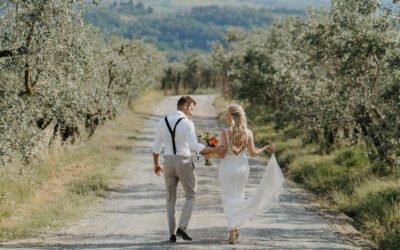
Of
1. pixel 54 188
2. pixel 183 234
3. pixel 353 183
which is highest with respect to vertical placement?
pixel 183 234

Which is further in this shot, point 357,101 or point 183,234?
point 357,101

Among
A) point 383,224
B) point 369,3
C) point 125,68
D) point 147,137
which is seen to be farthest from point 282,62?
point 383,224

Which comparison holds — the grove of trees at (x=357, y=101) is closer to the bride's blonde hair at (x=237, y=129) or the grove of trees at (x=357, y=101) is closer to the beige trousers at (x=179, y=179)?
the bride's blonde hair at (x=237, y=129)

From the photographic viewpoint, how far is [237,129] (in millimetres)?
10922

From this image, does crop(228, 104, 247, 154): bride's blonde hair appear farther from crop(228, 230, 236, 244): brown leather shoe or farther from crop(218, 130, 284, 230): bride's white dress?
crop(228, 230, 236, 244): brown leather shoe

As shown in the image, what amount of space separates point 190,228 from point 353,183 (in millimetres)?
6398

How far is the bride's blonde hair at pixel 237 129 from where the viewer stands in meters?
10.9

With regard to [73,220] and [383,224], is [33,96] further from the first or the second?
[383,224]

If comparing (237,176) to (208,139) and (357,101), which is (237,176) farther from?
(357,101)

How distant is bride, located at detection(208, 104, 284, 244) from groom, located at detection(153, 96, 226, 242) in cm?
23

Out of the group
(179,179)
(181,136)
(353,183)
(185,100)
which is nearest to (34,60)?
(185,100)

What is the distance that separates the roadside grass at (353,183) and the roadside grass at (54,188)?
19.1ft

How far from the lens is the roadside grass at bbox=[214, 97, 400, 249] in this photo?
12469 mm

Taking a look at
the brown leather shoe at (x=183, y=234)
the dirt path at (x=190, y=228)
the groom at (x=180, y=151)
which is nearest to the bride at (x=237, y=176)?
the groom at (x=180, y=151)
